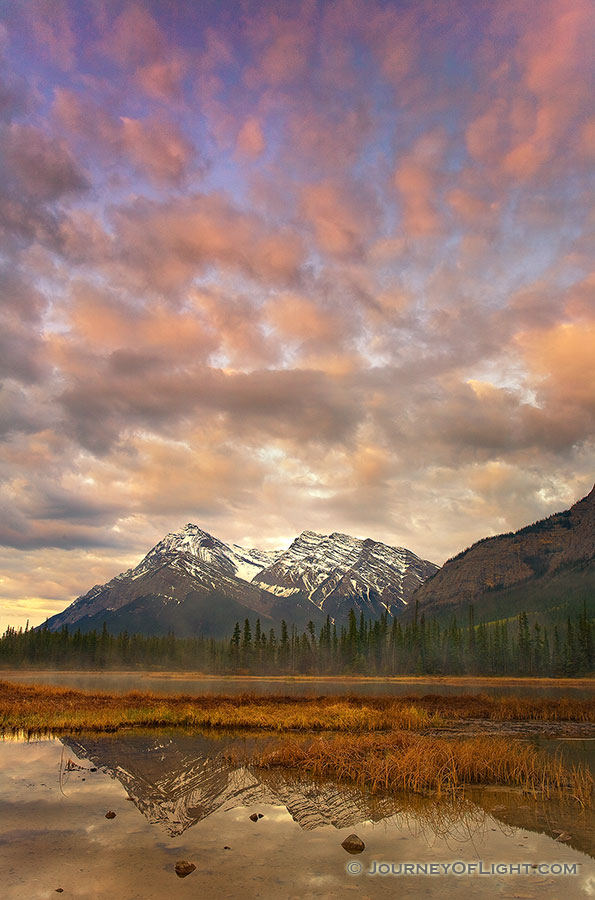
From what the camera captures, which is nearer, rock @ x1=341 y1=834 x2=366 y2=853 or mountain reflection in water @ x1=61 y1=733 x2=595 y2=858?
rock @ x1=341 y1=834 x2=366 y2=853

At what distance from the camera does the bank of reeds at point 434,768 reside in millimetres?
19062

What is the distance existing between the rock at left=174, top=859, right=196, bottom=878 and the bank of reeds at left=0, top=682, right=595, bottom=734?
24.9 meters

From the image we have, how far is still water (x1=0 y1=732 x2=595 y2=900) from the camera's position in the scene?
10.8m

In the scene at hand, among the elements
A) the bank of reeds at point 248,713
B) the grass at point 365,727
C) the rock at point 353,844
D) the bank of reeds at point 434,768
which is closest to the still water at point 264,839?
the rock at point 353,844

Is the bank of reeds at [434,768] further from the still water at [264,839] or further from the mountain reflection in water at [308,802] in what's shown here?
the still water at [264,839]

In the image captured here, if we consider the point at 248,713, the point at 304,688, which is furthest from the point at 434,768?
the point at 304,688

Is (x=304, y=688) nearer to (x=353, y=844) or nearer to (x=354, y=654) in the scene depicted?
(x=353, y=844)

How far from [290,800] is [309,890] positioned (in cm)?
727

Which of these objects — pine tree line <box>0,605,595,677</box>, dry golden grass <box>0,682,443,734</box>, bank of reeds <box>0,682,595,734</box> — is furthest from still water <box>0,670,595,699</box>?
pine tree line <box>0,605,595,677</box>

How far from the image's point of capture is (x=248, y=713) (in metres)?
38.8

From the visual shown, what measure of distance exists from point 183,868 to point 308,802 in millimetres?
6982

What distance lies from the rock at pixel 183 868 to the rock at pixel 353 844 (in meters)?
3.70

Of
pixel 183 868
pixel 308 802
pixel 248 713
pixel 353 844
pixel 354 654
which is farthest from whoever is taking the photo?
pixel 354 654

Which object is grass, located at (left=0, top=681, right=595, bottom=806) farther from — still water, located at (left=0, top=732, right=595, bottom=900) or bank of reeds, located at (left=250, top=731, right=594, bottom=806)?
still water, located at (left=0, top=732, right=595, bottom=900)
